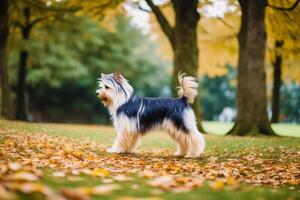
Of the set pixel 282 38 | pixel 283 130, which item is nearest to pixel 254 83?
pixel 283 130

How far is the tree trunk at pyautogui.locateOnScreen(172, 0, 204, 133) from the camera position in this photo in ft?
67.3

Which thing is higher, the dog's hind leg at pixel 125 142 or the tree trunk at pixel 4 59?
the tree trunk at pixel 4 59

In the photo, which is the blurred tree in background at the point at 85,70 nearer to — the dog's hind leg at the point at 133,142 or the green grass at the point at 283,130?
the green grass at the point at 283,130

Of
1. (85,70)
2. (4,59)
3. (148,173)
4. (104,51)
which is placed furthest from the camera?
(104,51)

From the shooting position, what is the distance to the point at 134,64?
4628 cm

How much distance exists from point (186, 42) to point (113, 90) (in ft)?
33.9

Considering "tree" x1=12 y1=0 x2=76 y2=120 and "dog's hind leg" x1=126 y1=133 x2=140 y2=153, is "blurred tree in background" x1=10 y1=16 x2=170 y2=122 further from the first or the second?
"dog's hind leg" x1=126 y1=133 x2=140 y2=153

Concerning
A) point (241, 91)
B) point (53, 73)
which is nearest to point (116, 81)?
point (241, 91)

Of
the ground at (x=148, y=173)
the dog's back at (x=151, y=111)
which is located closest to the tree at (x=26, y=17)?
the ground at (x=148, y=173)

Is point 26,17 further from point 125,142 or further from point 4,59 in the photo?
point 125,142

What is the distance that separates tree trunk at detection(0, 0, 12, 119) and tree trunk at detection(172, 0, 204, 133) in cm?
843

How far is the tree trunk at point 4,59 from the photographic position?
2367 cm

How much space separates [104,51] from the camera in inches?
1767

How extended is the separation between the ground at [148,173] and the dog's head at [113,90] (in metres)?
1.13
